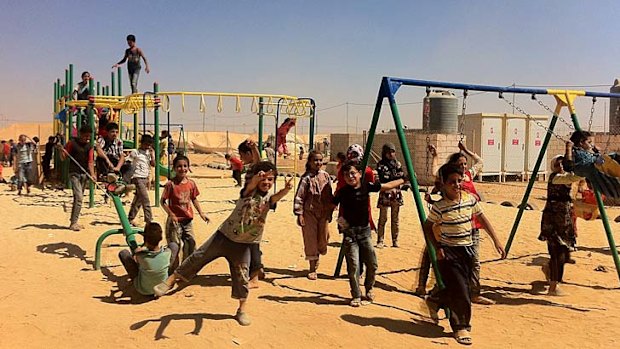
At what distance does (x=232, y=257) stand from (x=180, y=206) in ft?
5.32

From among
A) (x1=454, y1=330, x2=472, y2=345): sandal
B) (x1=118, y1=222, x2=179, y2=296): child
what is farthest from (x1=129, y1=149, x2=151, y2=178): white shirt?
Answer: (x1=454, y1=330, x2=472, y2=345): sandal

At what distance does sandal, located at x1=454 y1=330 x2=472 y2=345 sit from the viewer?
4379 millimetres

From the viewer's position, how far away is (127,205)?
11867mm

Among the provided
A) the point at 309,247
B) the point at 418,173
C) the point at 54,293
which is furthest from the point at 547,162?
the point at 54,293

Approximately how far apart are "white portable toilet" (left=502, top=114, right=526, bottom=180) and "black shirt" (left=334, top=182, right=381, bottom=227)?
17864 millimetres

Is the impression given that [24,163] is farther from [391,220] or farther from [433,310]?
[433,310]

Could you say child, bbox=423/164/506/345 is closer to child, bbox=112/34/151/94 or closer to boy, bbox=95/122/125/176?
boy, bbox=95/122/125/176

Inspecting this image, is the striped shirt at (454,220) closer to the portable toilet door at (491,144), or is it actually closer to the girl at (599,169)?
the girl at (599,169)

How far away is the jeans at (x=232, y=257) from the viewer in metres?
4.60

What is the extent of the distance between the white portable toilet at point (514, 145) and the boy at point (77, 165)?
17.4 m

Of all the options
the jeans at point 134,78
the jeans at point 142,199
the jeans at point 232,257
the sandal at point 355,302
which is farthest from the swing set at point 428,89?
the jeans at point 134,78

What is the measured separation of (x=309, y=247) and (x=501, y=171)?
56.9ft

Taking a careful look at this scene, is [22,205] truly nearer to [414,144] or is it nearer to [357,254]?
[357,254]

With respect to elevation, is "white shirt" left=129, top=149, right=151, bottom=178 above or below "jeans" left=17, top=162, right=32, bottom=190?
above
